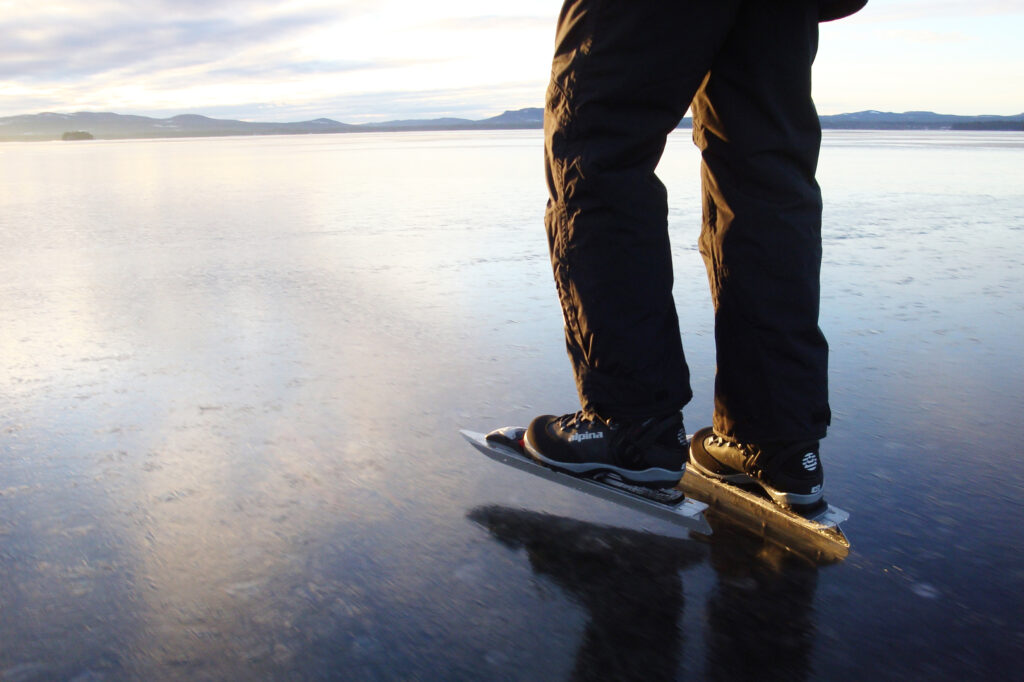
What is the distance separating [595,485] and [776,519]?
0.98 feet

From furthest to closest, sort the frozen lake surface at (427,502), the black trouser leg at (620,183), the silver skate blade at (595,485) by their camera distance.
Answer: the silver skate blade at (595,485), the black trouser leg at (620,183), the frozen lake surface at (427,502)

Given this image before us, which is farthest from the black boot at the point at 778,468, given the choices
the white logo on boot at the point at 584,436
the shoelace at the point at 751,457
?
the white logo on boot at the point at 584,436

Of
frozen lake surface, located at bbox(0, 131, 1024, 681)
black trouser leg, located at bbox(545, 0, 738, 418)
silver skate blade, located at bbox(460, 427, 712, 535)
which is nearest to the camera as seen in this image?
frozen lake surface, located at bbox(0, 131, 1024, 681)

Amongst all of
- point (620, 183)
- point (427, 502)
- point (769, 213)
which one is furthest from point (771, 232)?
point (427, 502)

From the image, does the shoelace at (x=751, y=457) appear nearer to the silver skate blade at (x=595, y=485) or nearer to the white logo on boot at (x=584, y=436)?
the silver skate blade at (x=595, y=485)

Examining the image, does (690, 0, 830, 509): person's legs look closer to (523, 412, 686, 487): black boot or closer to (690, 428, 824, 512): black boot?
(690, 428, 824, 512): black boot

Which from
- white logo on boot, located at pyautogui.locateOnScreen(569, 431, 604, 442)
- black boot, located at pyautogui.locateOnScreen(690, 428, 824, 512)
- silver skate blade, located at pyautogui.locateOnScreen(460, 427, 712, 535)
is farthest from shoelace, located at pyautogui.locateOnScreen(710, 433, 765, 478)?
white logo on boot, located at pyautogui.locateOnScreen(569, 431, 604, 442)

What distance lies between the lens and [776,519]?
1.37m

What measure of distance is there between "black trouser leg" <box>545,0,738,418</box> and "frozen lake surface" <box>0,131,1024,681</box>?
26 centimetres

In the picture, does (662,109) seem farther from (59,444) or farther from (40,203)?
(40,203)

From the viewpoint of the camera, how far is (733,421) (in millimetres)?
1427

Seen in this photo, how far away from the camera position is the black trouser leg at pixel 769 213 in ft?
4.32

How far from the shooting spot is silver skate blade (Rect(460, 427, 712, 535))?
1370mm

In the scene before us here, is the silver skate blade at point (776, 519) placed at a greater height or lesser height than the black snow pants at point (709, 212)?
lesser
